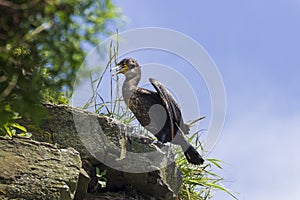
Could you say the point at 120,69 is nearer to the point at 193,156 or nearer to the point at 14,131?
the point at 193,156

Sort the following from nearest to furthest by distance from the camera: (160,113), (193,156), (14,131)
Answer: (14,131) < (193,156) < (160,113)

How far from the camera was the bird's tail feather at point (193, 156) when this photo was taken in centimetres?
675

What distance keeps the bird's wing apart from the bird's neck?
351 millimetres

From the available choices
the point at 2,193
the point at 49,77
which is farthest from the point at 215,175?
the point at 49,77

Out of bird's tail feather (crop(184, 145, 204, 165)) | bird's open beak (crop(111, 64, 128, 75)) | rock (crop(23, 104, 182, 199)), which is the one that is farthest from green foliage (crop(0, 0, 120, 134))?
bird's open beak (crop(111, 64, 128, 75))

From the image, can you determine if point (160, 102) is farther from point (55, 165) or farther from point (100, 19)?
point (100, 19)

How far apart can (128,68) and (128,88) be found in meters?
0.37

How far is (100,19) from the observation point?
307 cm

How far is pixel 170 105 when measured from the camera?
22.8ft

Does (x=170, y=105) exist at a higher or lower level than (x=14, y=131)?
higher

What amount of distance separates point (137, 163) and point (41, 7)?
3.14 m

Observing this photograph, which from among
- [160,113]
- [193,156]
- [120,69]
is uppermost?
[120,69]

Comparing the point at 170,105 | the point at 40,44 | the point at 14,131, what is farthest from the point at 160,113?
the point at 40,44

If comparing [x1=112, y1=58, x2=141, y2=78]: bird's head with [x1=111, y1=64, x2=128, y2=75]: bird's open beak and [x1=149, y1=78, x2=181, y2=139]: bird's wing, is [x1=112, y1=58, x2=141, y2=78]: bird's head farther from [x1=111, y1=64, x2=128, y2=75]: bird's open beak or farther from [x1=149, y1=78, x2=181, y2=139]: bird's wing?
[x1=149, y1=78, x2=181, y2=139]: bird's wing
